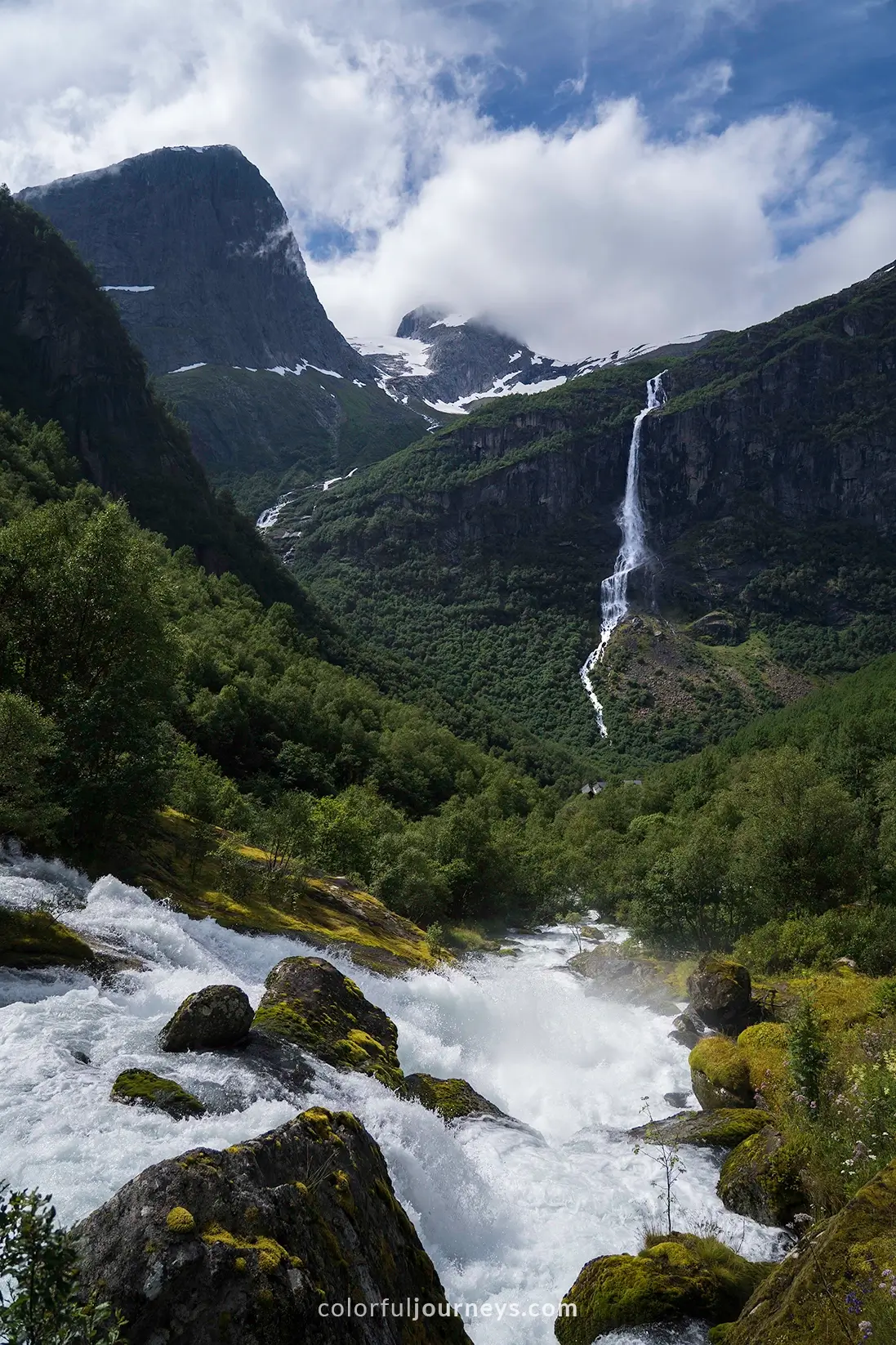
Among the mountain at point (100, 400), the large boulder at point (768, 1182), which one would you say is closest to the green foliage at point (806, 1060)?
the large boulder at point (768, 1182)

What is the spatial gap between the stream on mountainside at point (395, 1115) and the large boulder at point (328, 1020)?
0.88 metres

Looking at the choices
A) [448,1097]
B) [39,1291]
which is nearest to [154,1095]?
[39,1291]

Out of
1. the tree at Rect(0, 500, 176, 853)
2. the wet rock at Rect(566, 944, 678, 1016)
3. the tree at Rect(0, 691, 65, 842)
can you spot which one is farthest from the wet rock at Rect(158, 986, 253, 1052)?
the wet rock at Rect(566, 944, 678, 1016)

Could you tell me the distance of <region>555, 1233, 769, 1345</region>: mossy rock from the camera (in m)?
9.50

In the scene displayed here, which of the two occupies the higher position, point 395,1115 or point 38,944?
point 38,944

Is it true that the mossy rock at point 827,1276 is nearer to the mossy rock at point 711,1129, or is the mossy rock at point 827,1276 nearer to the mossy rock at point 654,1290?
the mossy rock at point 654,1290

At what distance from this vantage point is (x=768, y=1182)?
13.0 m

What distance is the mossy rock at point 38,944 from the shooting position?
1317 cm

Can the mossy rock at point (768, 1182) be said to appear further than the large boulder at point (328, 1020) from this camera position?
No

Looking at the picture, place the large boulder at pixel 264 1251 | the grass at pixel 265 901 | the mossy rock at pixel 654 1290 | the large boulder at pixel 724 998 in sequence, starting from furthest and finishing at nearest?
the large boulder at pixel 724 998
the grass at pixel 265 901
the mossy rock at pixel 654 1290
the large boulder at pixel 264 1251

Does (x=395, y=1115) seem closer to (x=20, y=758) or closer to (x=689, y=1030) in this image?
(x=20, y=758)

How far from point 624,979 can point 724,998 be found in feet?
38.1

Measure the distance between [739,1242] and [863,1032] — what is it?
6.47m

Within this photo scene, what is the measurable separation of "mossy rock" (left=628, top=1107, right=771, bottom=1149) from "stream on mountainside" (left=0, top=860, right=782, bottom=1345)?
1.84ft
